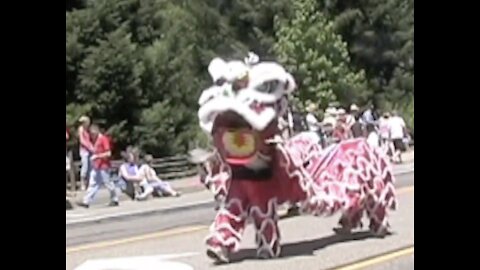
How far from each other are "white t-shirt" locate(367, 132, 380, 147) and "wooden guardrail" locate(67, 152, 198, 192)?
2.56 feet

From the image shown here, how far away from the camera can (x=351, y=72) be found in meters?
5.02

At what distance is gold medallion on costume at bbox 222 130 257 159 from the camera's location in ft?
14.9

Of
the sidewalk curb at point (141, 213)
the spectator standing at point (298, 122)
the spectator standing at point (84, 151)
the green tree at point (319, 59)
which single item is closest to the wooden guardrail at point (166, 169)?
the spectator standing at point (84, 151)

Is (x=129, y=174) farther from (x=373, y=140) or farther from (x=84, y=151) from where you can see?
(x=373, y=140)

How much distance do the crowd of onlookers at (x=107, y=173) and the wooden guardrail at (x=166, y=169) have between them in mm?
25

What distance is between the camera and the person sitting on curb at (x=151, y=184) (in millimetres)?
5175

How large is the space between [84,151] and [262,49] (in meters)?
0.95

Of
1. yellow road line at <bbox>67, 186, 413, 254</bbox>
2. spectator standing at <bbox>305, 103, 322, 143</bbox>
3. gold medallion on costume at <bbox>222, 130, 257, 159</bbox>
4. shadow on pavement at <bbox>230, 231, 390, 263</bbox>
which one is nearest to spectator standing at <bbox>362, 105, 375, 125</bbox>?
spectator standing at <bbox>305, 103, 322, 143</bbox>

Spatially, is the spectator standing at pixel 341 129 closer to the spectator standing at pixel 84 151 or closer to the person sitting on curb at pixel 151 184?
the person sitting on curb at pixel 151 184
